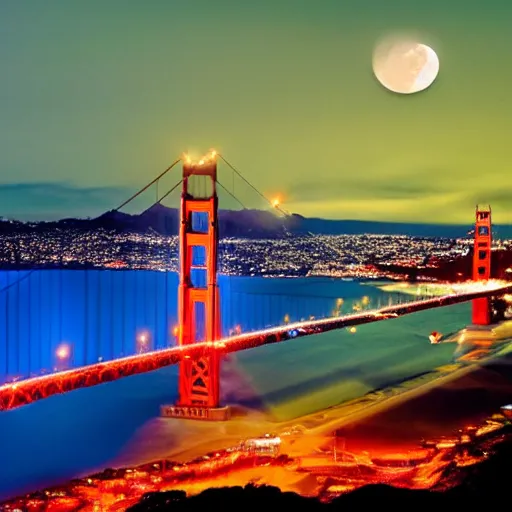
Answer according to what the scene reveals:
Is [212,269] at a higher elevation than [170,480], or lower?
higher

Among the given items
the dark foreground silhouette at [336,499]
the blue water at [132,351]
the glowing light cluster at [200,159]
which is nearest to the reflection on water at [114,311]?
the blue water at [132,351]

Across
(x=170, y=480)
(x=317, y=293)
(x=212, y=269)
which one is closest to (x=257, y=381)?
(x=212, y=269)

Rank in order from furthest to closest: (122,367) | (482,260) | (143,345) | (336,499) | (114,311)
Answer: (114,311) < (482,260) < (143,345) < (122,367) < (336,499)

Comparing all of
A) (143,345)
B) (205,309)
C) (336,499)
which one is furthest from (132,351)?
(336,499)

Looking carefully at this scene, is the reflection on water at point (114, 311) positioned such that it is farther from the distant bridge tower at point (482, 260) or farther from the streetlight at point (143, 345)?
the distant bridge tower at point (482, 260)

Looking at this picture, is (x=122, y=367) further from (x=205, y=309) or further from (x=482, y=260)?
(x=482, y=260)

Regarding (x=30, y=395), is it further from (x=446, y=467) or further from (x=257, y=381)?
(x=257, y=381)
